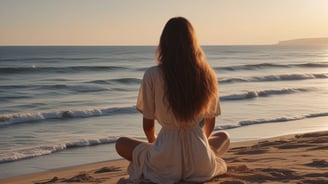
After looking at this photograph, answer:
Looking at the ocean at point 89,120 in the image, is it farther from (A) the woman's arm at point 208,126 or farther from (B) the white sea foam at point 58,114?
(A) the woman's arm at point 208,126

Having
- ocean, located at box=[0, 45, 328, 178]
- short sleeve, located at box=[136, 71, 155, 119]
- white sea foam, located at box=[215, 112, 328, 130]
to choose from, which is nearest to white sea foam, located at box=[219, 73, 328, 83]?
ocean, located at box=[0, 45, 328, 178]

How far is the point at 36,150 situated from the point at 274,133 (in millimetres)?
4393

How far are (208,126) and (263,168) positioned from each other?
2.79 ft

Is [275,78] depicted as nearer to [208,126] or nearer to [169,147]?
[208,126]

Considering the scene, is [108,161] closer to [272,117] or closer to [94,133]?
[94,133]

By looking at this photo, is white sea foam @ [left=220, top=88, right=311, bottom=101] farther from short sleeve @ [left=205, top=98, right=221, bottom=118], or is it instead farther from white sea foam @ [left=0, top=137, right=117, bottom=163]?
short sleeve @ [left=205, top=98, right=221, bottom=118]

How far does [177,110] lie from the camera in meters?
4.26

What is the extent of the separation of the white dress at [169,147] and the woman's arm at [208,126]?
13 cm

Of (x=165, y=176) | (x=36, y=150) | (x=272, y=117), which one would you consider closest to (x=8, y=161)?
(x=36, y=150)

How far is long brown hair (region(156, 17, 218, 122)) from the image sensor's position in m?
4.18

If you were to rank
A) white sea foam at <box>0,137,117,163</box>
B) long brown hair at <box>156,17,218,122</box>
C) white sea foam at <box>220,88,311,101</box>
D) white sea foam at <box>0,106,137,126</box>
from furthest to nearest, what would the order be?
Answer: white sea foam at <box>220,88,311,101</box>
white sea foam at <box>0,106,137,126</box>
white sea foam at <box>0,137,117,163</box>
long brown hair at <box>156,17,218,122</box>

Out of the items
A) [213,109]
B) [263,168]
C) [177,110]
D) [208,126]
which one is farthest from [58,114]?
[177,110]

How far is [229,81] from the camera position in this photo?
25906mm

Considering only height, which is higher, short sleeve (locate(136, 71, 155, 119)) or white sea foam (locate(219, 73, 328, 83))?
short sleeve (locate(136, 71, 155, 119))
